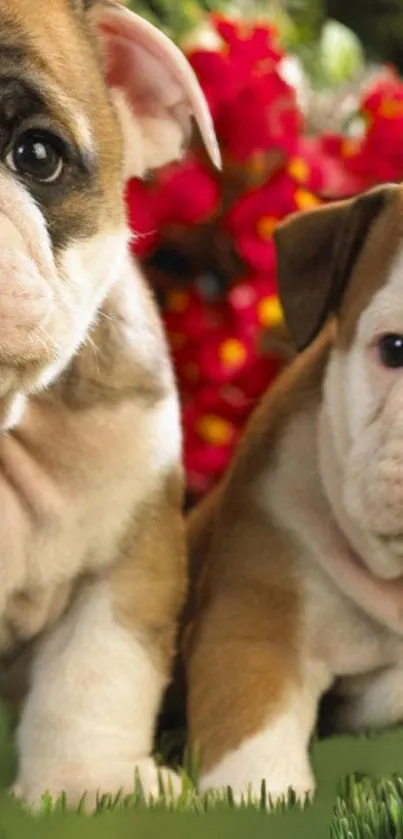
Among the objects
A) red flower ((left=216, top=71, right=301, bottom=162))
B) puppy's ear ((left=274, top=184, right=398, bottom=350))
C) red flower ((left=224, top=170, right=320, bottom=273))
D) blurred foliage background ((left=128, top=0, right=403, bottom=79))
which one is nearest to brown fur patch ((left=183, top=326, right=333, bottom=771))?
puppy's ear ((left=274, top=184, right=398, bottom=350))

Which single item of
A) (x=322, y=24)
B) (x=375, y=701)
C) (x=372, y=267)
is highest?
(x=372, y=267)

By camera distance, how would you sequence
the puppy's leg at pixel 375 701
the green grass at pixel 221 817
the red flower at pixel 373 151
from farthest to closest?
the red flower at pixel 373 151, the puppy's leg at pixel 375 701, the green grass at pixel 221 817

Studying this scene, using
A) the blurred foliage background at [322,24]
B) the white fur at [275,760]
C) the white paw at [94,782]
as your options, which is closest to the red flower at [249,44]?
the blurred foliage background at [322,24]

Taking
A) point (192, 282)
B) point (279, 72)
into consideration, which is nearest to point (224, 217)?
point (192, 282)

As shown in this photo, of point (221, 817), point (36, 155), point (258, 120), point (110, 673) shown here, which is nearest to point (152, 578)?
point (110, 673)

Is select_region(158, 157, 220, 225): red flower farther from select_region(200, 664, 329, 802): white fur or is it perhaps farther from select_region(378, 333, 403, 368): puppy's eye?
select_region(200, 664, 329, 802): white fur

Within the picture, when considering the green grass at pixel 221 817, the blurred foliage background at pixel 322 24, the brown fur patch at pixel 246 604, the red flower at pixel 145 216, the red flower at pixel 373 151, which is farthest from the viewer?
the blurred foliage background at pixel 322 24

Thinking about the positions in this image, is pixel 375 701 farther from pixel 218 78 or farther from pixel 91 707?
pixel 218 78

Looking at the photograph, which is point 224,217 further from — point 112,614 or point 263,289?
point 112,614

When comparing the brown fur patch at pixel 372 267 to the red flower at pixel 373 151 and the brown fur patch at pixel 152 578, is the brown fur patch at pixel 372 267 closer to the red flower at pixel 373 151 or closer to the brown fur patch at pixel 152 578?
the brown fur patch at pixel 152 578
